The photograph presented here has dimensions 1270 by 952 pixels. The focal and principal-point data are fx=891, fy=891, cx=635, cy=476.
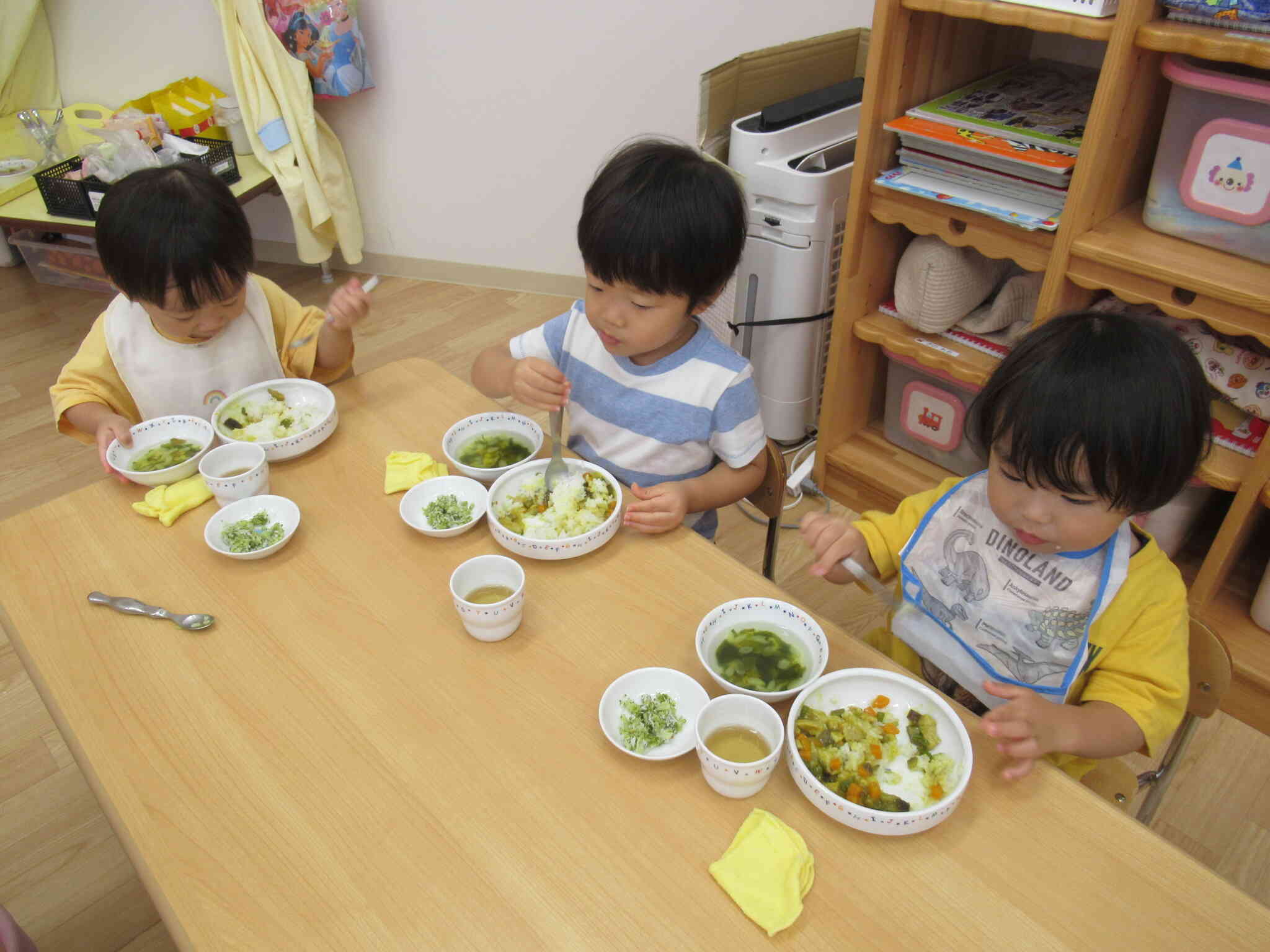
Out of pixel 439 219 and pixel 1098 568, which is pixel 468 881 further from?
pixel 439 219

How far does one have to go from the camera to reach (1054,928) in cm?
75

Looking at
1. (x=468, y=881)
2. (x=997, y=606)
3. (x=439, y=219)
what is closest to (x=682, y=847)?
(x=468, y=881)

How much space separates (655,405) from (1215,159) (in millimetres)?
1085

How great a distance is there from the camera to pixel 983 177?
1841 millimetres

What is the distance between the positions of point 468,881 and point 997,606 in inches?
28.4

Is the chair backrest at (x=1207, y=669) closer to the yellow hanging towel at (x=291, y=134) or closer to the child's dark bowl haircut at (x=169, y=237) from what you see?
the child's dark bowl haircut at (x=169, y=237)

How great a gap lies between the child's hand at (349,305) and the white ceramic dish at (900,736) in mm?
953

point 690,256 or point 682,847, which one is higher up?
point 690,256

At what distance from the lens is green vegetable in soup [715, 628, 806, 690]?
38.1 inches

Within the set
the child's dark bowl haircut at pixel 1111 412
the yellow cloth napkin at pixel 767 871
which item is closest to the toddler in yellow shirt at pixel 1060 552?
the child's dark bowl haircut at pixel 1111 412

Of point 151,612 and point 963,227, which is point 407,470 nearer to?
point 151,612

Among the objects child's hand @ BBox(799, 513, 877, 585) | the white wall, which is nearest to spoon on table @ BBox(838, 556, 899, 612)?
child's hand @ BBox(799, 513, 877, 585)

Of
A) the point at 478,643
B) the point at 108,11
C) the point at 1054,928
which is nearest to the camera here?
the point at 1054,928

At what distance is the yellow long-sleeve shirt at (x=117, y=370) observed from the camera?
4.71 feet
